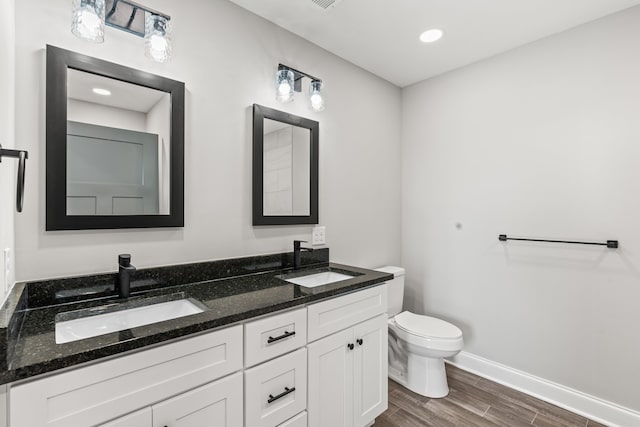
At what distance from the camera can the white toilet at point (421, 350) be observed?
2059 mm

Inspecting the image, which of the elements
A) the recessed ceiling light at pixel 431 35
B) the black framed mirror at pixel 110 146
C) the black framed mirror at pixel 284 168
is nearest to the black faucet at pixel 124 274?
the black framed mirror at pixel 110 146

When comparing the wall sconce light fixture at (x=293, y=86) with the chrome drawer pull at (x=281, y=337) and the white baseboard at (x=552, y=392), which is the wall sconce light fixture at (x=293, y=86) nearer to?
the chrome drawer pull at (x=281, y=337)

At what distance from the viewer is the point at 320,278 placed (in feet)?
6.44

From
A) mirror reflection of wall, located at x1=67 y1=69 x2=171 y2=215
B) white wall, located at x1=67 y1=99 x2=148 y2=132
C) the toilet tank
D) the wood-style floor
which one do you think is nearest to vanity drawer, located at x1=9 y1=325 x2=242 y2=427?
mirror reflection of wall, located at x1=67 y1=69 x2=171 y2=215

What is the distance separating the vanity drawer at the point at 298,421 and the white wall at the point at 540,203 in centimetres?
171

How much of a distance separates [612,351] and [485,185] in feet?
4.20

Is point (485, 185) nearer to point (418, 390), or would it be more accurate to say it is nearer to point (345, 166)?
point (345, 166)

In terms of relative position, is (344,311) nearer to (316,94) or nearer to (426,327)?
(426,327)

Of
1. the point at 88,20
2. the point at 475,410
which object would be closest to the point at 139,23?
the point at 88,20

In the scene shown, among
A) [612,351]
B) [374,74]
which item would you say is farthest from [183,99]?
[612,351]

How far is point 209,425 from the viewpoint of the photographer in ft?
3.49

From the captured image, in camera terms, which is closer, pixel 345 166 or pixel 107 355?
pixel 107 355

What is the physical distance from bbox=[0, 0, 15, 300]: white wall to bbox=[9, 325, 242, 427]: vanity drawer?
328 mm

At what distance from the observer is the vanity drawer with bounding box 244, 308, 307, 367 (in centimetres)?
118
